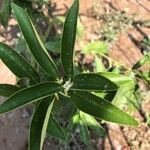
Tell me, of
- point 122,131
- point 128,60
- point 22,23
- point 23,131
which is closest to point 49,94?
point 22,23

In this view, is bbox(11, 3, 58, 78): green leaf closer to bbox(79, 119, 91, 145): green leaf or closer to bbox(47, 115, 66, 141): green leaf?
bbox(47, 115, 66, 141): green leaf

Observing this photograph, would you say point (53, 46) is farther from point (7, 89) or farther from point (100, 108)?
point (100, 108)

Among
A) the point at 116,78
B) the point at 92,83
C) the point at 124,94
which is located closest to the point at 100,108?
Answer: the point at 92,83

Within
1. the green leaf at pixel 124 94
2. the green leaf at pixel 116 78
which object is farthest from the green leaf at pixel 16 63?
the green leaf at pixel 124 94

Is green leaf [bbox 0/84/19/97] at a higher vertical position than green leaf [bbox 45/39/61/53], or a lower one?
higher

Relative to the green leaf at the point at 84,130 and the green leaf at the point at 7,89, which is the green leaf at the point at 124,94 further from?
the green leaf at the point at 7,89

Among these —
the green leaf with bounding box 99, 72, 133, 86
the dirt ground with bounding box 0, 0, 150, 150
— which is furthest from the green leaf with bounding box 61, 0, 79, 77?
the dirt ground with bounding box 0, 0, 150, 150

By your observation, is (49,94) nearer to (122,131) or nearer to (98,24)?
(122,131)
